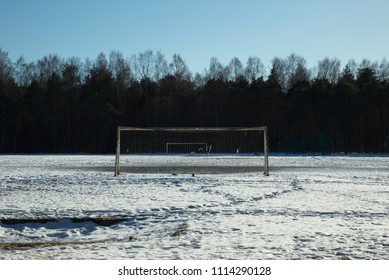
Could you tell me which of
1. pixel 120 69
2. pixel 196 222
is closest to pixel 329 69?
pixel 120 69

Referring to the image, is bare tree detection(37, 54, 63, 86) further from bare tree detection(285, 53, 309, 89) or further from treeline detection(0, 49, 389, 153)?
bare tree detection(285, 53, 309, 89)

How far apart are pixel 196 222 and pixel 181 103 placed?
185 feet

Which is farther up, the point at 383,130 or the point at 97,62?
the point at 97,62

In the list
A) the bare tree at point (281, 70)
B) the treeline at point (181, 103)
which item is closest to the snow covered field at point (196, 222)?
the treeline at point (181, 103)

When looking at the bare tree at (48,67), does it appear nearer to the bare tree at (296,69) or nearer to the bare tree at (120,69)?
the bare tree at (120,69)

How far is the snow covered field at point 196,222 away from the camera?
5711 mm

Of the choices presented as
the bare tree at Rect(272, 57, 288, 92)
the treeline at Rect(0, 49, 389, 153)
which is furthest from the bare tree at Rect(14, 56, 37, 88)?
the bare tree at Rect(272, 57, 288, 92)

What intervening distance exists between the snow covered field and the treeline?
144ft

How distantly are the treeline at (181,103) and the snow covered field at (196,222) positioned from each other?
1730 inches

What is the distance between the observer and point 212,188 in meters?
13.3

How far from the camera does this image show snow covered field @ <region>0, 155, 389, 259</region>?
18.7 ft

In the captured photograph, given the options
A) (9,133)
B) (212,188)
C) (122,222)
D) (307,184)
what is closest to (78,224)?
(122,222)

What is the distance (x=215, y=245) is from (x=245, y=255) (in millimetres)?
624

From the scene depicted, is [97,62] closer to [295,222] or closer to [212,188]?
[212,188]
